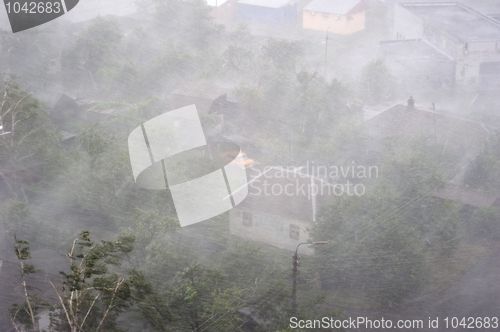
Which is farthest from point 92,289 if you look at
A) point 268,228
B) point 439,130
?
point 439,130

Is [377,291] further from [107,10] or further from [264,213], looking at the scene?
[107,10]

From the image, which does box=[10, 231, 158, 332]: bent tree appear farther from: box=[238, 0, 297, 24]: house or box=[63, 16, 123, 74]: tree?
box=[238, 0, 297, 24]: house

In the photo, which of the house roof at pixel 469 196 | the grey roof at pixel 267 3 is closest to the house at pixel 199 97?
the house roof at pixel 469 196

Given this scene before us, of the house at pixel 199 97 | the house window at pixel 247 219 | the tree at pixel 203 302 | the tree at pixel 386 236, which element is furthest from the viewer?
the house at pixel 199 97

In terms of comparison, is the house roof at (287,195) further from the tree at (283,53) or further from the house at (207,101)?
the tree at (283,53)

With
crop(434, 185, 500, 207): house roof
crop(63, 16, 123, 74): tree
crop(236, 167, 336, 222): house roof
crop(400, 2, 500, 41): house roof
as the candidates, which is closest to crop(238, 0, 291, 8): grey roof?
crop(400, 2, 500, 41): house roof
